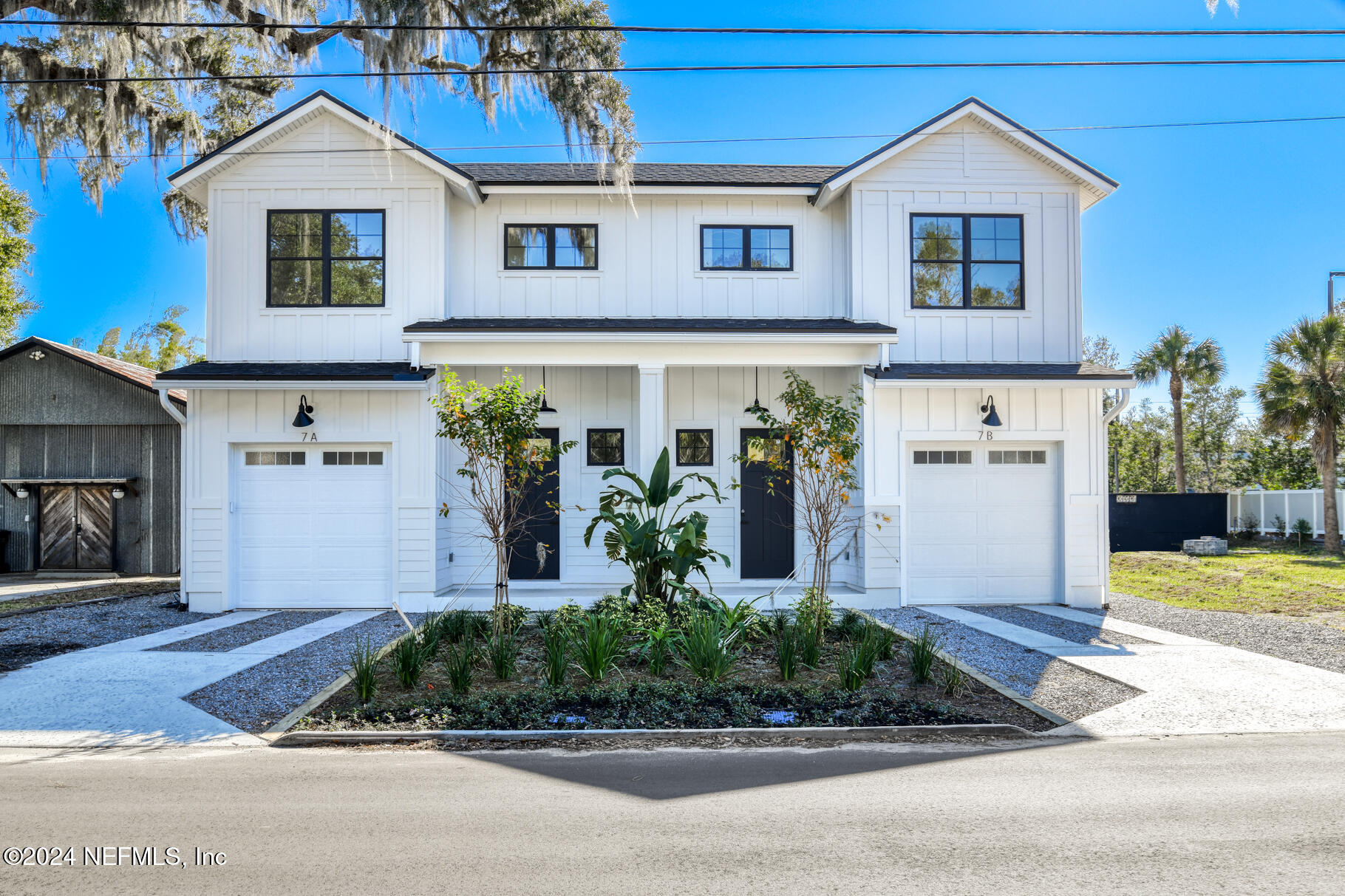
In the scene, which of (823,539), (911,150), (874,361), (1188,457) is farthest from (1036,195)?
(1188,457)

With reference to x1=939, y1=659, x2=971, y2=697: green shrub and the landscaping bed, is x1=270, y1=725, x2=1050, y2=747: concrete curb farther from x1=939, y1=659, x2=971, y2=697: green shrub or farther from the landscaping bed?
x1=939, y1=659, x2=971, y2=697: green shrub

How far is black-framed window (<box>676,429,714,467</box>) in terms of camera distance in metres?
12.8

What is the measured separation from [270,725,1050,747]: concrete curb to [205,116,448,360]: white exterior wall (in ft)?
22.9

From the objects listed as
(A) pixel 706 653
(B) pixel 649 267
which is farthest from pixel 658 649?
(B) pixel 649 267

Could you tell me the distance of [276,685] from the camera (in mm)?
7211

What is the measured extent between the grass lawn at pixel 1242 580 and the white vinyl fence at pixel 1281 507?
1.50 m

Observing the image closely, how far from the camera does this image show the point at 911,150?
1207 cm

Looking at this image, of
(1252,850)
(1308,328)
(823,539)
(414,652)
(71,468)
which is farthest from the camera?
(1308,328)

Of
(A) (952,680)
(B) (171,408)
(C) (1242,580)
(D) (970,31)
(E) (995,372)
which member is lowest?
(C) (1242,580)

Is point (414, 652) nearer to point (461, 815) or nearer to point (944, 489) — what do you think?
point (461, 815)

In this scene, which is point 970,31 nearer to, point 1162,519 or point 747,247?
point 747,247

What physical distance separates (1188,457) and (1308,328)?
16.8 metres

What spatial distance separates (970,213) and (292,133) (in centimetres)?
984

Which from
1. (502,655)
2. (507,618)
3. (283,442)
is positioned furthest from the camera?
(283,442)
